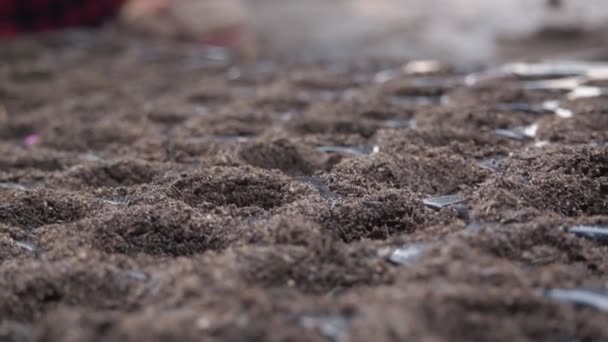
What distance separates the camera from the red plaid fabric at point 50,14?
265 centimetres

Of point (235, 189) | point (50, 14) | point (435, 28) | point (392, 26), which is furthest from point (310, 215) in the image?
point (392, 26)

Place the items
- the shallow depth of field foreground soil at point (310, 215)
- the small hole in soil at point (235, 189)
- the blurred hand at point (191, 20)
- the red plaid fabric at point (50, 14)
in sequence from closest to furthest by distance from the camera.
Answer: the shallow depth of field foreground soil at point (310, 215) < the small hole in soil at point (235, 189) < the red plaid fabric at point (50, 14) < the blurred hand at point (191, 20)

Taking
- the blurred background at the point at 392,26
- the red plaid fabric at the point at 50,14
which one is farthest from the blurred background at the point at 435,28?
the red plaid fabric at the point at 50,14

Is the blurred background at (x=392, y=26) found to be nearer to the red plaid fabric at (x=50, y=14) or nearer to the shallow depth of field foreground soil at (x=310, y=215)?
the red plaid fabric at (x=50, y=14)

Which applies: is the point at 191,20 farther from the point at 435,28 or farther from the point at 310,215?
the point at 310,215

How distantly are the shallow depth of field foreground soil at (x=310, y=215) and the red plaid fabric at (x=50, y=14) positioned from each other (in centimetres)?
117

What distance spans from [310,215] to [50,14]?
2185 millimetres

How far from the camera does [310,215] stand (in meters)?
0.84

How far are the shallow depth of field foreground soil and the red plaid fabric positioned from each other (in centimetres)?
117

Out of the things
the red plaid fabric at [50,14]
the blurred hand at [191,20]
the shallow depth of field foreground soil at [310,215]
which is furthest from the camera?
the blurred hand at [191,20]

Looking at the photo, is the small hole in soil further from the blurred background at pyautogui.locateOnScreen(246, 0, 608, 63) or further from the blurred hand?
the blurred hand

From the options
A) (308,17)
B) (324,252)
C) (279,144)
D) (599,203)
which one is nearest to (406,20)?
(308,17)

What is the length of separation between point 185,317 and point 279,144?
0.59m

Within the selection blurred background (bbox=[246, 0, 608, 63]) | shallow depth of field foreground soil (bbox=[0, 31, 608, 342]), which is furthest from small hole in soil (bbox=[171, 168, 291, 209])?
blurred background (bbox=[246, 0, 608, 63])
